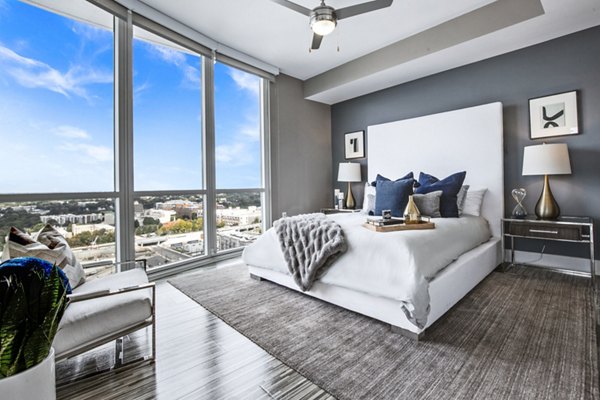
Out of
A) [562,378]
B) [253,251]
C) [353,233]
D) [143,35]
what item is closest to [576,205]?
[562,378]

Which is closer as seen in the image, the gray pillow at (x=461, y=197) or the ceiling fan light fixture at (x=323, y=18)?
the ceiling fan light fixture at (x=323, y=18)

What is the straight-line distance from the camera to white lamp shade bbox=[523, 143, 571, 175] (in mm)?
2908

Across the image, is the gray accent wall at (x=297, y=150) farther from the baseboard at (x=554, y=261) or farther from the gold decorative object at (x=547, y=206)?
the gold decorative object at (x=547, y=206)

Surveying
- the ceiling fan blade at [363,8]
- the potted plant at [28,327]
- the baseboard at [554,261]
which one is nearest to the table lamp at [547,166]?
the baseboard at [554,261]

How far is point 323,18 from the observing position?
255 cm

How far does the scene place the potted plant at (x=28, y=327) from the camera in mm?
788

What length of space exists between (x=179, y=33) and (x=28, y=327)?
358cm

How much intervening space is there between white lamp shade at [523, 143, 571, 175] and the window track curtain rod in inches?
148

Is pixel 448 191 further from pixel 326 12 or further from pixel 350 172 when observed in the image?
pixel 326 12

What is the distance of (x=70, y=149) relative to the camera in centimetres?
279

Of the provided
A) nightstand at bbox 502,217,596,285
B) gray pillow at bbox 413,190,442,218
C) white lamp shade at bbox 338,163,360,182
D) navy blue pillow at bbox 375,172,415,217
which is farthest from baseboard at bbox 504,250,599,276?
white lamp shade at bbox 338,163,360,182

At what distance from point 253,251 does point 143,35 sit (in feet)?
9.36

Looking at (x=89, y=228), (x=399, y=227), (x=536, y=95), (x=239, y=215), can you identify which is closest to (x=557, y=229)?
(x=536, y=95)

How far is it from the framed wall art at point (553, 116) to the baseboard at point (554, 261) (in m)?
1.41
